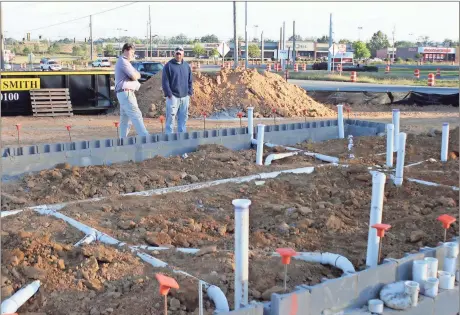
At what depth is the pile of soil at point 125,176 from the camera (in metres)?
6.83

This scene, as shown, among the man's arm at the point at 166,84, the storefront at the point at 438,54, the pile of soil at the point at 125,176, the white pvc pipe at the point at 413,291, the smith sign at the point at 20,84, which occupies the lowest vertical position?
the white pvc pipe at the point at 413,291

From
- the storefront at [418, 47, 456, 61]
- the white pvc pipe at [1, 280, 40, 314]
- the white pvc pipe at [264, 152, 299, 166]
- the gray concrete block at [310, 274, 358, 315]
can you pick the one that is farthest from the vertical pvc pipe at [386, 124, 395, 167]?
the storefront at [418, 47, 456, 61]

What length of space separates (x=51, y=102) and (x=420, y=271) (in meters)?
13.5

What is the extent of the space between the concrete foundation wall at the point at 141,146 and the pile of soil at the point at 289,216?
1738 mm

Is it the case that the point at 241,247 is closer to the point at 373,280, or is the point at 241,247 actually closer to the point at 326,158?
the point at 373,280

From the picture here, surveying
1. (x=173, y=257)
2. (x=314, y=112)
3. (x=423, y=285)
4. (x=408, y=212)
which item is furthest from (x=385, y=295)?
(x=314, y=112)

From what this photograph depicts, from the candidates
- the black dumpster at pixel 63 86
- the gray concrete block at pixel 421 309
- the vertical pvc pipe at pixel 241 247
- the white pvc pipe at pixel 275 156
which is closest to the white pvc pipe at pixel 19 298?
the vertical pvc pipe at pixel 241 247

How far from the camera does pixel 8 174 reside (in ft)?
24.6

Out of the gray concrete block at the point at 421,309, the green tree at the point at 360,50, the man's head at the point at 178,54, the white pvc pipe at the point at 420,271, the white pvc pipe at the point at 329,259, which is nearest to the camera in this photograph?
the gray concrete block at the point at 421,309

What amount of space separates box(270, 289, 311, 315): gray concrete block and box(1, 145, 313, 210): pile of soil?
3.82m

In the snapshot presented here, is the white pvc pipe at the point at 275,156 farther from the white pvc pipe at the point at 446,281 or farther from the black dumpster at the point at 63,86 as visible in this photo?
the black dumpster at the point at 63,86

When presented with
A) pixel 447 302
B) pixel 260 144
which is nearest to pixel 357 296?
pixel 447 302

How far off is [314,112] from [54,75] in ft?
24.8

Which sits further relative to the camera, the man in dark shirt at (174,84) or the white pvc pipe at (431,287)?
the man in dark shirt at (174,84)
